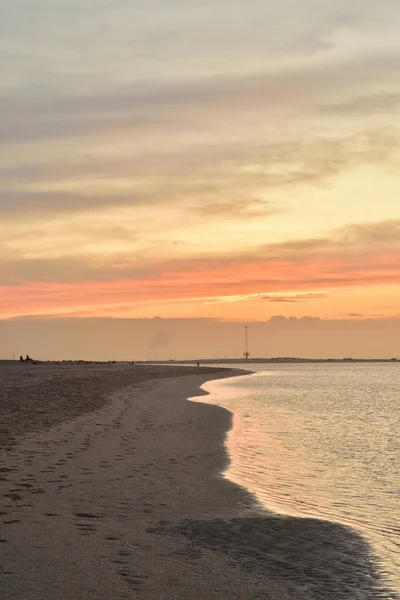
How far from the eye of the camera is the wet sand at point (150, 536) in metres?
10.1

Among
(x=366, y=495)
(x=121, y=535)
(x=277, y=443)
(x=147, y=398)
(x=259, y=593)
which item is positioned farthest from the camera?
(x=147, y=398)

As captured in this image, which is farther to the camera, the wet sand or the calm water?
the calm water

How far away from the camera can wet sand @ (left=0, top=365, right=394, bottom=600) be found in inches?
396

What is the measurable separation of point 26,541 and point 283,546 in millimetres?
4785

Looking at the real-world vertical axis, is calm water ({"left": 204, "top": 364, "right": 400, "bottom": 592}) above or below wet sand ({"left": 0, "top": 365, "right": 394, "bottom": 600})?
below

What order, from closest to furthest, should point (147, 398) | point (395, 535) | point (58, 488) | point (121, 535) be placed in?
point (121, 535), point (395, 535), point (58, 488), point (147, 398)

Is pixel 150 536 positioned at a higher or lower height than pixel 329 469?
higher

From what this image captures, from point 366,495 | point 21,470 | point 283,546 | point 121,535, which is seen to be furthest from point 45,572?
point 366,495

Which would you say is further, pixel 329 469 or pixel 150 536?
pixel 329 469

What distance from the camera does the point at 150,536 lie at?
12.9 m

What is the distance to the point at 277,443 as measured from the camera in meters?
29.3

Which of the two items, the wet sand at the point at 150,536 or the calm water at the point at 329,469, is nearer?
the wet sand at the point at 150,536

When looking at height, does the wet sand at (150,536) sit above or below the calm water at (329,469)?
above

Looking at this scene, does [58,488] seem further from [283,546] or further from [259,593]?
[259,593]
